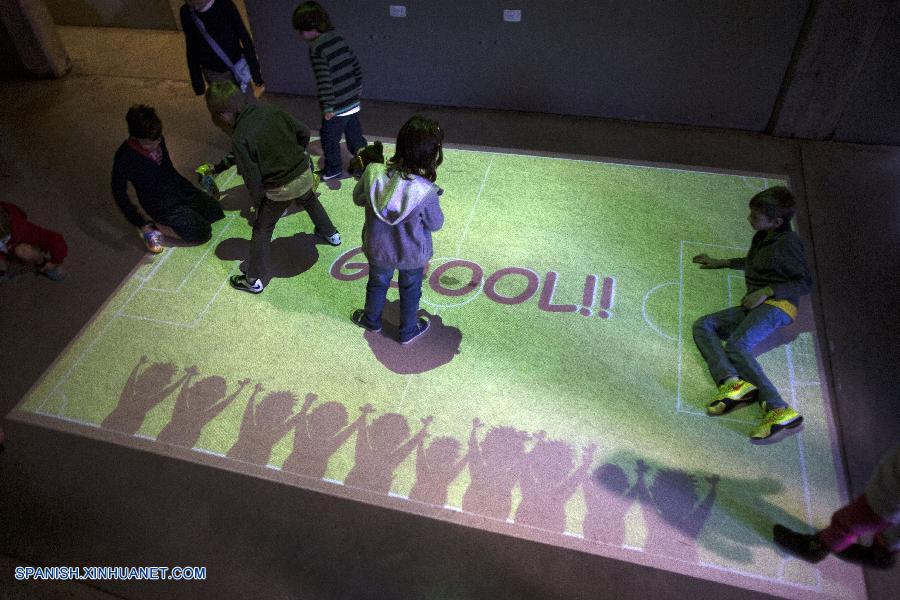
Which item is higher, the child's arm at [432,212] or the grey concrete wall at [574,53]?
the child's arm at [432,212]

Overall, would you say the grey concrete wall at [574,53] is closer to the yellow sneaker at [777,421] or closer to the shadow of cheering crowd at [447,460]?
the yellow sneaker at [777,421]

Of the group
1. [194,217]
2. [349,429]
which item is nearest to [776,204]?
[349,429]

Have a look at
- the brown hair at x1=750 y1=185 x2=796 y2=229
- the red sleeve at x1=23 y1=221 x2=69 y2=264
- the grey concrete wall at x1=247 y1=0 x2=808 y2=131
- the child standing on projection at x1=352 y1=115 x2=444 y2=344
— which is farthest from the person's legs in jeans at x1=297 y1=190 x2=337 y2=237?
the brown hair at x1=750 y1=185 x2=796 y2=229

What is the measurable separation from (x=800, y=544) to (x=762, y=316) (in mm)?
1139

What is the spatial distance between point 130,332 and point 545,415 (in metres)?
2.58

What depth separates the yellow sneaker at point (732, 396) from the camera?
3.14m

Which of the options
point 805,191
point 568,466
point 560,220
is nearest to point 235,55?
point 560,220

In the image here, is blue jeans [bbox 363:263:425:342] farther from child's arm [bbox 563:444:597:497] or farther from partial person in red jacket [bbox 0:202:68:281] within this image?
partial person in red jacket [bbox 0:202:68:281]

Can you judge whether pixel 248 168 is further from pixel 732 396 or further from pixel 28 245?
pixel 732 396

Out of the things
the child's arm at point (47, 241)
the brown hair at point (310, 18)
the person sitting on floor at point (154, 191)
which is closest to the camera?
the person sitting on floor at point (154, 191)

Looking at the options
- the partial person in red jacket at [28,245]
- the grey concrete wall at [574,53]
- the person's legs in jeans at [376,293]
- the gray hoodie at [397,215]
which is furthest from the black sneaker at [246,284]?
the grey concrete wall at [574,53]

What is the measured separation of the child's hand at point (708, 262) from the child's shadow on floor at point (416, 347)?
5.37ft

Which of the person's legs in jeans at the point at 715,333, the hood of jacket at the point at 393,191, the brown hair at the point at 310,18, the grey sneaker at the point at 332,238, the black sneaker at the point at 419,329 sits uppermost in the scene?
the brown hair at the point at 310,18

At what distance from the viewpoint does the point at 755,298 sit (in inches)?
129
